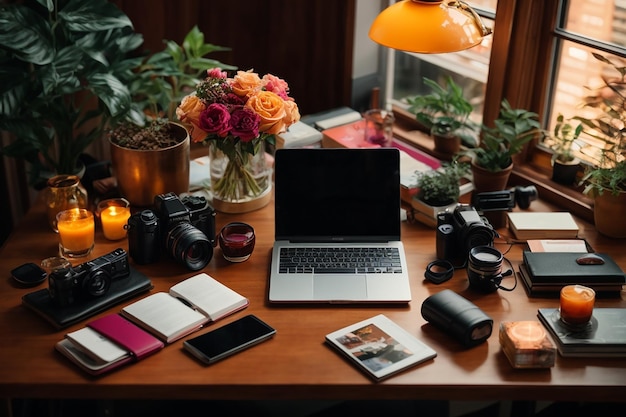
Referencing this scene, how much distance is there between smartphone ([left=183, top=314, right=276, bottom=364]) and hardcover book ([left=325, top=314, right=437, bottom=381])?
0.53 ft

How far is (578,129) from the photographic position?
2438mm

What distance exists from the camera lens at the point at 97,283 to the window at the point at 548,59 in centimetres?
133

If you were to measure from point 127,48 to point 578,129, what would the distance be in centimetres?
142

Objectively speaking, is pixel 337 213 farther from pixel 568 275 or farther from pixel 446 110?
pixel 446 110

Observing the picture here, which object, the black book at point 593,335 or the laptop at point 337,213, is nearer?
the black book at point 593,335

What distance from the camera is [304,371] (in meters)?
1.83

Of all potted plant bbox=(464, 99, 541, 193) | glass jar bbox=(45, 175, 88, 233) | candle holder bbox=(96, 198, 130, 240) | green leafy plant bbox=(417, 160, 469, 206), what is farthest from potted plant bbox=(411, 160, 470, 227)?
glass jar bbox=(45, 175, 88, 233)

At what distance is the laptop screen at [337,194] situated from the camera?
2.23 metres

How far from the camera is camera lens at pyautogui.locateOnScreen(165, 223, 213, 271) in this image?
2156 mm

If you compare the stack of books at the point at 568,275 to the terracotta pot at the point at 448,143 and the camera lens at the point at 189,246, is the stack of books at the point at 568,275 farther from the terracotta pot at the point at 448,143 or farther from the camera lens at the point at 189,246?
the camera lens at the point at 189,246

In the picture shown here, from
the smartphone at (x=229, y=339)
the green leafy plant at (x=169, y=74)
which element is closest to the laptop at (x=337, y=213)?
the smartphone at (x=229, y=339)

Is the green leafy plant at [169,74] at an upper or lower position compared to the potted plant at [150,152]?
upper

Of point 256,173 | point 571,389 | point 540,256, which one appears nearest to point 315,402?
point 256,173

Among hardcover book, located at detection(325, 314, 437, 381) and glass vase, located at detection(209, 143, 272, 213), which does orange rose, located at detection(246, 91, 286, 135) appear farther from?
hardcover book, located at detection(325, 314, 437, 381)
